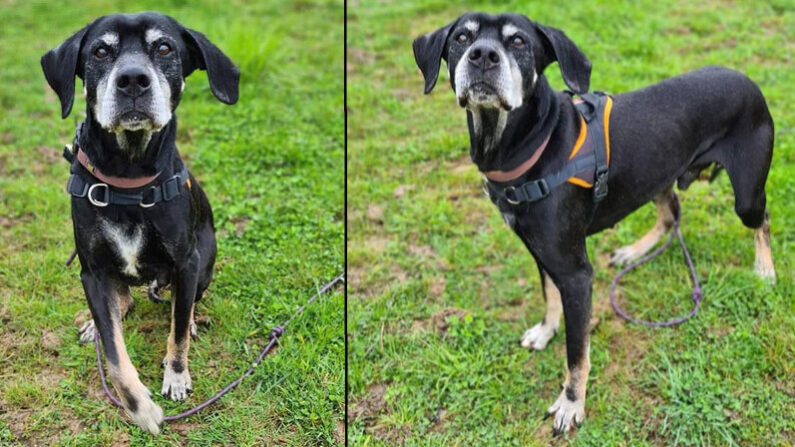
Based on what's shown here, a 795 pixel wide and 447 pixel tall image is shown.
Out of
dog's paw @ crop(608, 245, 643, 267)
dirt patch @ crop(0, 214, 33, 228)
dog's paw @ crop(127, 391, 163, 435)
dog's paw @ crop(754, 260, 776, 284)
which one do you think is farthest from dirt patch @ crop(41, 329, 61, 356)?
dog's paw @ crop(754, 260, 776, 284)

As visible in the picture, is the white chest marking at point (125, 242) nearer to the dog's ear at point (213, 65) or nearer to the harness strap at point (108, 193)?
the harness strap at point (108, 193)

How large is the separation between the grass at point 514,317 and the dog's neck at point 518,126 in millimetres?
1183

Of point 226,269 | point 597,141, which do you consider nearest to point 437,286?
point 226,269

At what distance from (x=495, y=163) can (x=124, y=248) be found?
1689 millimetres

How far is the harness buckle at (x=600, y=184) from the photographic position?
325 centimetres

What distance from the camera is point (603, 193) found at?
10.9 ft

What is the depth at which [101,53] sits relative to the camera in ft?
8.96

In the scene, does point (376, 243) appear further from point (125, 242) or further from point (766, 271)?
point (766, 271)

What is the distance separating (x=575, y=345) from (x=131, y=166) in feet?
7.05

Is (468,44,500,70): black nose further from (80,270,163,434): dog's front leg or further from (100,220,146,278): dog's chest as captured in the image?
(80,270,163,434): dog's front leg

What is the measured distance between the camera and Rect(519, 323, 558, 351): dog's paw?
12.6 ft

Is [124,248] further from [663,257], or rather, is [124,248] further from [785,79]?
[785,79]

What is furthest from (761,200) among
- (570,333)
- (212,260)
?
(212,260)

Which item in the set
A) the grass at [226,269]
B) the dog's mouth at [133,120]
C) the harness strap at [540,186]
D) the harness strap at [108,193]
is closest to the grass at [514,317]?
the grass at [226,269]
